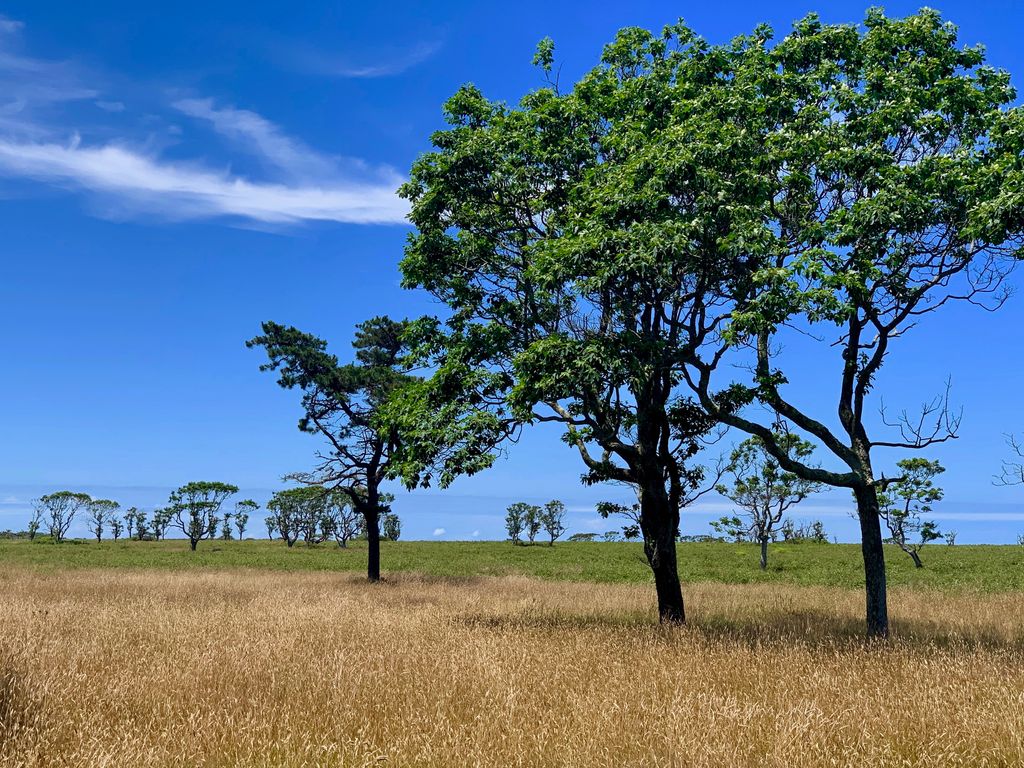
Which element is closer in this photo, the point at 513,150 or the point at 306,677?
the point at 306,677

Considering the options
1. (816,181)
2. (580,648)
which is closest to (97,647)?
(580,648)

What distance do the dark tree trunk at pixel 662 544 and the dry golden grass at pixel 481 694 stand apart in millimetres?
2590

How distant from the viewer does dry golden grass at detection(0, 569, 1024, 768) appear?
6.51 m

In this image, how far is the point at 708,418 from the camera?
59.7 ft

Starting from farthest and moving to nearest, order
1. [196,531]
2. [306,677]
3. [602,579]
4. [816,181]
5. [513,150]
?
[196,531] < [602,579] < [513,150] < [816,181] < [306,677]

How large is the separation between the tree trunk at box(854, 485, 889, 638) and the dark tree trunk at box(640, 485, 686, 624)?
4.19 metres

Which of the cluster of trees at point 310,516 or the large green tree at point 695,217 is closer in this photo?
the large green tree at point 695,217

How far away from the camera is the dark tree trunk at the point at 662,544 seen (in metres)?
17.3

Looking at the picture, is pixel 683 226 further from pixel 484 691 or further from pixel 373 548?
pixel 373 548

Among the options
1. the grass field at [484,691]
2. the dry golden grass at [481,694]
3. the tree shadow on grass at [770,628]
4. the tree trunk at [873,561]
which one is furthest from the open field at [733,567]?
the dry golden grass at [481,694]

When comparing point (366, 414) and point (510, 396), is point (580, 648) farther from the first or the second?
point (366, 414)

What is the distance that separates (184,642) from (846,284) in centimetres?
1341

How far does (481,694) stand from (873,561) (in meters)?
11.4

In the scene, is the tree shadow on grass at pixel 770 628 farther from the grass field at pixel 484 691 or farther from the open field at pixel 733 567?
the open field at pixel 733 567
